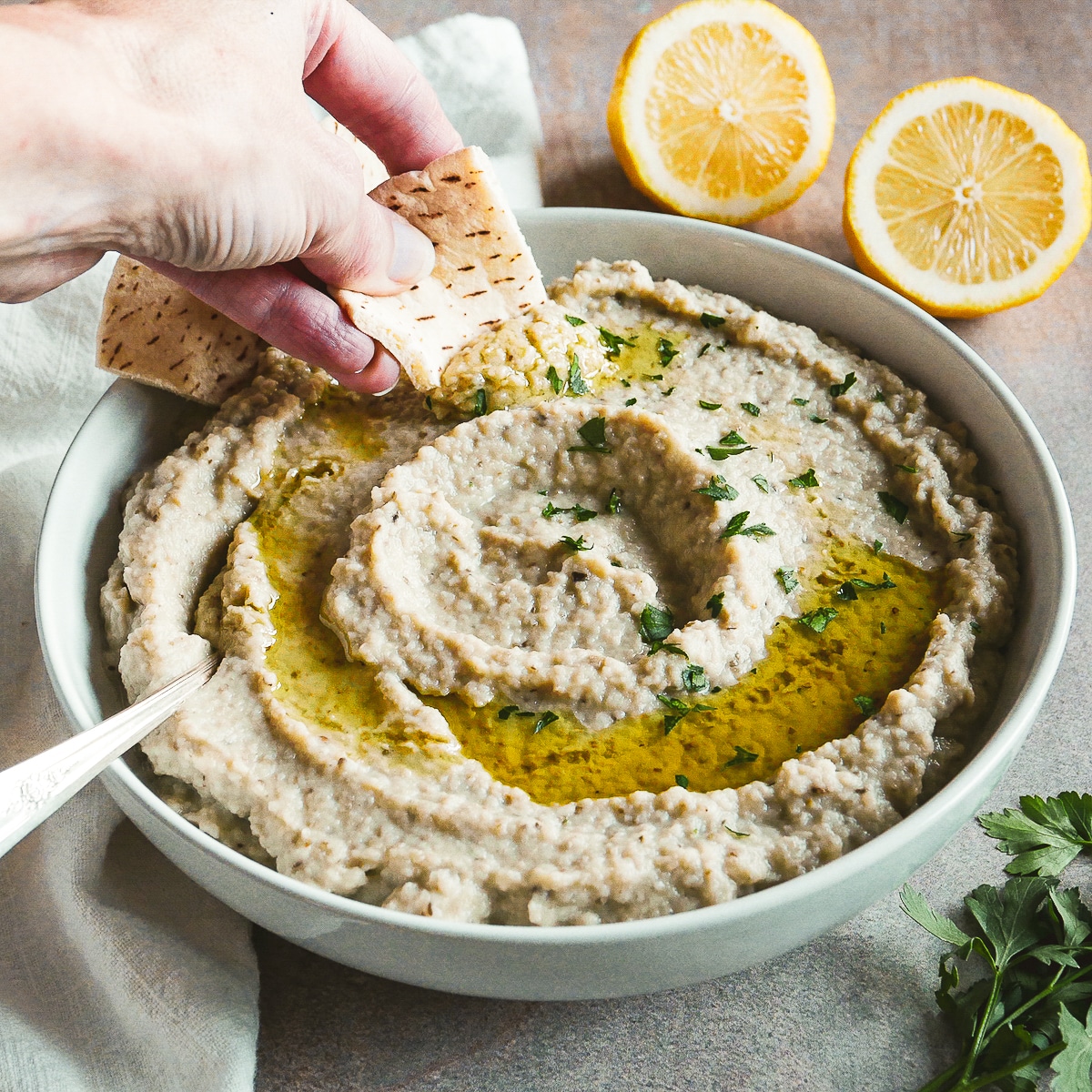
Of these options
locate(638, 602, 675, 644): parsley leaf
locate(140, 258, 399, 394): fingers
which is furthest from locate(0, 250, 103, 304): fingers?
locate(638, 602, 675, 644): parsley leaf

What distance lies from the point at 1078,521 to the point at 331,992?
108 inches

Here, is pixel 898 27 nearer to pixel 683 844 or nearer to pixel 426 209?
pixel 426 209

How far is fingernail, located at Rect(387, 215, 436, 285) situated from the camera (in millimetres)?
3318

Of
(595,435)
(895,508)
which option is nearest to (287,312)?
(595,435)

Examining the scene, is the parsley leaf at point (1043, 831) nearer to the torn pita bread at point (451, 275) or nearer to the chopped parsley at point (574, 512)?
the chopped parsley at point (574, 512)

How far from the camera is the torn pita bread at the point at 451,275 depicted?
337 centimetres

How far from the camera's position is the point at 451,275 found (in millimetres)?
3531

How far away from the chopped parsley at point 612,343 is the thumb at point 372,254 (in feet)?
1.94

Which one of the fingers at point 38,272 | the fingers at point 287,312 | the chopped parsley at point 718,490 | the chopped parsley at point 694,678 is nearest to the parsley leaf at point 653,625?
the chopped parsley at point 694,678

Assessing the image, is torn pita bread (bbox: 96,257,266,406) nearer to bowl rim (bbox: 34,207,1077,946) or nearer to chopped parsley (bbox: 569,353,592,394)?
bowl rim (bbox: 34,207,1077,946)

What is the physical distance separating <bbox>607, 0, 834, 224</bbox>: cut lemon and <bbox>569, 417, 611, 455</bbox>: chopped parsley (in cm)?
152

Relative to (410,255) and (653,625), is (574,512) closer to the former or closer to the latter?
(653,625)

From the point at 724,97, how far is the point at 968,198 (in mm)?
968

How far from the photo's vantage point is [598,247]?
4.10 m
